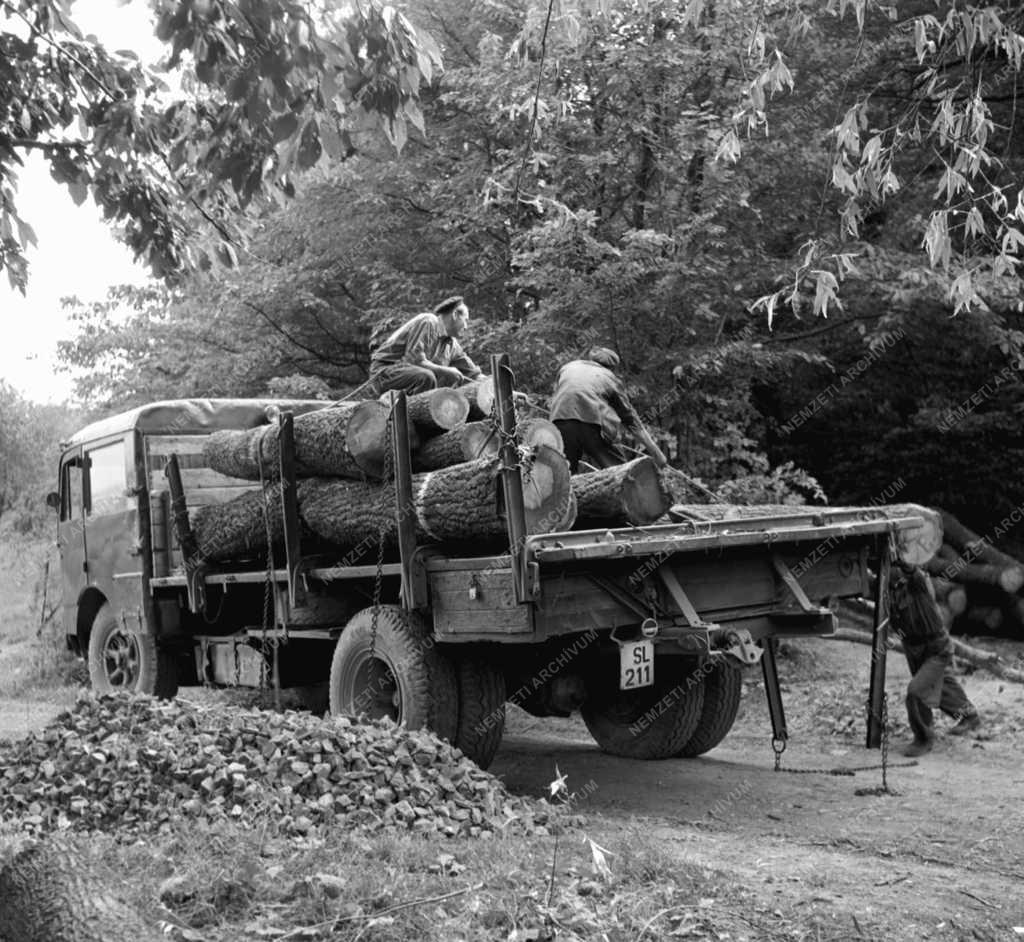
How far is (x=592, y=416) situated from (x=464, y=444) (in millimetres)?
1673

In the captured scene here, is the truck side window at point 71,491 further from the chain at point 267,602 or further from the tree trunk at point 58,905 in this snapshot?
the tree trunk at point 58,905

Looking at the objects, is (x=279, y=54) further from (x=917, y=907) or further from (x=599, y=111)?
(x=599, y=111)

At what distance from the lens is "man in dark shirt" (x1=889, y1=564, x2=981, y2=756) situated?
28.6 ft

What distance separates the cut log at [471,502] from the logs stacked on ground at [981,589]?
8.36 metres

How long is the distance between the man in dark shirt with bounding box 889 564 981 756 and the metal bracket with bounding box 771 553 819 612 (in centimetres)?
166

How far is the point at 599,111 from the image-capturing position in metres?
13.0

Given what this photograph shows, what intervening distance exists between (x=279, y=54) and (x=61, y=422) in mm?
45377

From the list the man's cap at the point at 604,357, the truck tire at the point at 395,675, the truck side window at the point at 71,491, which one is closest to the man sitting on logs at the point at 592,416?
the man's cap at the point at 604,357

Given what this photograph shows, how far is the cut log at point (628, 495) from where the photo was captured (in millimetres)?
7016

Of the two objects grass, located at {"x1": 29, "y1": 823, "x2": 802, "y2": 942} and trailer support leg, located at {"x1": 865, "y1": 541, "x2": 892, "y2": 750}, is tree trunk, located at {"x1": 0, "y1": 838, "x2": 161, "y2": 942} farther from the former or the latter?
trailer support leg, located at {"x1": 865, "y1": 541, "x2": 892, "y2": 750}

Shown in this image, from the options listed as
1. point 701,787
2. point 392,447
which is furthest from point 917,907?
point 392,447

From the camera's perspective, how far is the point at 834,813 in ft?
22.5

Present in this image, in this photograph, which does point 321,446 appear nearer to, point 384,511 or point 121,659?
point 384,511

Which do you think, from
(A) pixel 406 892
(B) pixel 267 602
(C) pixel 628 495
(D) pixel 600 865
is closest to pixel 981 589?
(C) pixel 628 495
